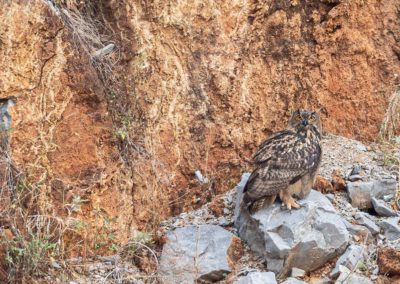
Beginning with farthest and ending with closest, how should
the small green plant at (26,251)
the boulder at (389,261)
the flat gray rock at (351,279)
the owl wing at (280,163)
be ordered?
the owl wing at (280,163) < the boulder at (389,261) < the flat gray rock at (351,279) < the small green plant at (26,251)

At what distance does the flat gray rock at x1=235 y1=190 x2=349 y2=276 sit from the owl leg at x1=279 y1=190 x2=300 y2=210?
0.14ft

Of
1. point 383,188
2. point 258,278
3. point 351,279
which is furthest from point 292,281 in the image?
point 383,188

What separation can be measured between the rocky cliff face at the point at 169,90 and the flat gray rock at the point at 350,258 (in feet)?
4.64

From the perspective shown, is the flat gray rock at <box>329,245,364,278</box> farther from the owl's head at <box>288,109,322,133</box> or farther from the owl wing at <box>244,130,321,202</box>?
the owl's head at <box>288,109,322,133</box>

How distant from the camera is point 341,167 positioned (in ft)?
25.5

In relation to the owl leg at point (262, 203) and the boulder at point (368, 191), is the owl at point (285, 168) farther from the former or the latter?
the boulder at point (368, 191)

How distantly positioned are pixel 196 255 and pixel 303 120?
1.49 metres

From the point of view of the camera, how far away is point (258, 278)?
6559 millimetres

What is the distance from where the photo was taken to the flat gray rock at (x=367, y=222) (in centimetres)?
706

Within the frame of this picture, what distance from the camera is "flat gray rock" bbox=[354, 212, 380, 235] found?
23.1ft

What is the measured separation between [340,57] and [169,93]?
1.80 meters

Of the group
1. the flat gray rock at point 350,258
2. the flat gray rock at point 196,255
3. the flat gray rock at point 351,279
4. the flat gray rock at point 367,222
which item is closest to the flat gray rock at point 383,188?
the flat gray rock at point 367,222

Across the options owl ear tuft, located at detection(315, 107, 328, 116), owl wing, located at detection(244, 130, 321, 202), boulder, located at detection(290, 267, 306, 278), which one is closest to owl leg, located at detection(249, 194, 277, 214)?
owl wing, located at detection(244, 130, 321, 202)

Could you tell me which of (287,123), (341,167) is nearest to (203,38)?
(287,123)
